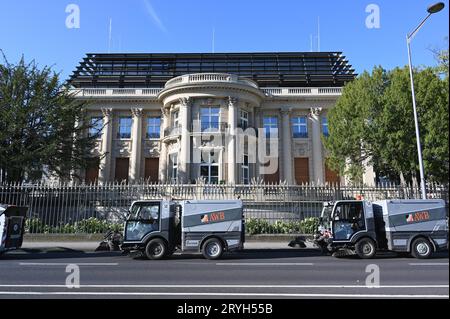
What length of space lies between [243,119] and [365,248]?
70.5 feet

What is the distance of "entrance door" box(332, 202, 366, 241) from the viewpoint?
13.0 metres

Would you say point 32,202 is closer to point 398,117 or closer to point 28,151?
point 28,151

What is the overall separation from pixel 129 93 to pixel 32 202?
18.9m

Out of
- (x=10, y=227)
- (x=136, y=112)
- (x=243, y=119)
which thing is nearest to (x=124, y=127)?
(x=136, y=112)

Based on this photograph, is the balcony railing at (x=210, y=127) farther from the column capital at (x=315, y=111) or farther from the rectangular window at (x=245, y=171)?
the column capital at (x=315, y=111)

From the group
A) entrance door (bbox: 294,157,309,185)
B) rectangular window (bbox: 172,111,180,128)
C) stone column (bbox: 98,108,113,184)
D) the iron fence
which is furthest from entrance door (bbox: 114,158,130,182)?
entrance door (bbox: 294,157,309,185)

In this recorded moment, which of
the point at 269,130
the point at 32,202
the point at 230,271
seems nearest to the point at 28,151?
the point at 32,202

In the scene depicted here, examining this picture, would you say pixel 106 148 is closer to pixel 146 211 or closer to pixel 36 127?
pixel 36 127

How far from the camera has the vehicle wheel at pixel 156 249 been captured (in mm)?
12625

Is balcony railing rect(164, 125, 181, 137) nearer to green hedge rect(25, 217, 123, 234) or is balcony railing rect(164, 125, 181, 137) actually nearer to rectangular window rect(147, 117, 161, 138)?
rectangular window rect(147, 117, 161, 138)

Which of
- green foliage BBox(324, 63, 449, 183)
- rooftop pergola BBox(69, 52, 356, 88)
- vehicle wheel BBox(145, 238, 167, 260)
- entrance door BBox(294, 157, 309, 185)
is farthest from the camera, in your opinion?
rooftop pergola BBox(69, 52, 356, 88)

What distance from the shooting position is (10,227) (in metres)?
13.7

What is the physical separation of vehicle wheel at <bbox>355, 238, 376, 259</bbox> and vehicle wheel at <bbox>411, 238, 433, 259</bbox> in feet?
4.83

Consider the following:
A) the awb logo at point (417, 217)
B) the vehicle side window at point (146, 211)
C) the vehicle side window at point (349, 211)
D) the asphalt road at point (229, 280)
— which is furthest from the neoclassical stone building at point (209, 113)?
the asphalt road at point (229, 280)
